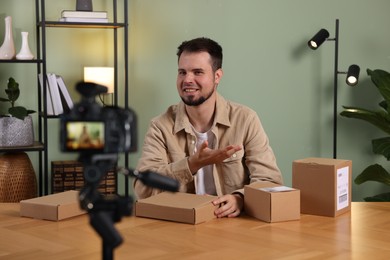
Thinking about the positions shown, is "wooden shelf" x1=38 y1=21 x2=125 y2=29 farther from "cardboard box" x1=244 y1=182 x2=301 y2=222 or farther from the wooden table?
"cardboard box" x1=244 y1=182 x2=301 y2=222

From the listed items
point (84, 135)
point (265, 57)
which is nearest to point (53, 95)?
point (265, 57)

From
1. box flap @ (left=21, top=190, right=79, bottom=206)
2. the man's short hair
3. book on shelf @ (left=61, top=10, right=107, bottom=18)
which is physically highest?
book on shelf @ (left=61, top=10, right=107, bottom=18)

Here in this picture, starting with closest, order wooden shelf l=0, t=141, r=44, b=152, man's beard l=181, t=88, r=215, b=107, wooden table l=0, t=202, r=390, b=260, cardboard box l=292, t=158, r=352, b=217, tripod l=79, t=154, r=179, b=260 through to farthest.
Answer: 1. tripod l=79, t=154, r=179, b=260
2. wooden table l=0, t=202, r=390, b=260
3. cardboard box l=292, t=158, r=352, b=217
4. man's beard l=181, t=88, r=215, b=107
5. wooden shelf l=0, t=141, r=44, b=152

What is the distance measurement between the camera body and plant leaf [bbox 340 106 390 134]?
3615mm

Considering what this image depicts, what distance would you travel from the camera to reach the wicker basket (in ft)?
12.7

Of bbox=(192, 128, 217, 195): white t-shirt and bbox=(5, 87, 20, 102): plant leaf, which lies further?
bbox=(5, 87, 20, 102): plant leaf

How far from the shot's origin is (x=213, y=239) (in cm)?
200

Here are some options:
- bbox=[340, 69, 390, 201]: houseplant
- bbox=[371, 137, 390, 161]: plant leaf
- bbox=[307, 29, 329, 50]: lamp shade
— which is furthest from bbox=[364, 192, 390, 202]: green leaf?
bbox=[307, 29, 329, 50]: lamp shade

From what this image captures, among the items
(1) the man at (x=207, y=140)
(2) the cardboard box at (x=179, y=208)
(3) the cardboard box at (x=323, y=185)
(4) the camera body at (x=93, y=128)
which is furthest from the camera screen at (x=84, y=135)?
(1) the man at (x=207, y=140)

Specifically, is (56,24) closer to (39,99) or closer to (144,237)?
(39,99)

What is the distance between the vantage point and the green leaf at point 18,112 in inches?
152

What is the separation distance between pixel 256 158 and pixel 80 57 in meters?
1.81

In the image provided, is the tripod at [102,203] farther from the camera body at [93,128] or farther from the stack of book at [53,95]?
the stack of book at [53,95]

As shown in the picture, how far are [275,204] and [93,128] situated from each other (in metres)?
1.25
